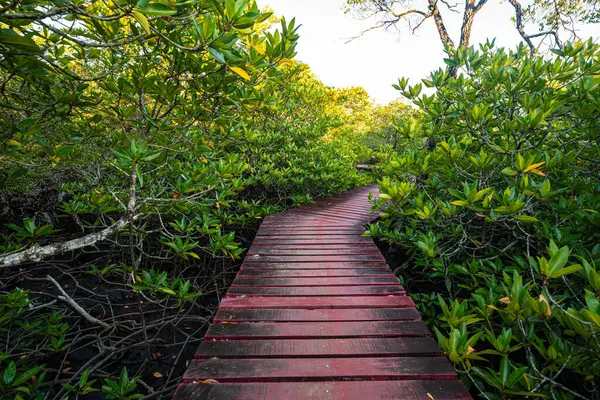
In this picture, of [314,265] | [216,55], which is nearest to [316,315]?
[314,265]

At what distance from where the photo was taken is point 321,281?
221 cm

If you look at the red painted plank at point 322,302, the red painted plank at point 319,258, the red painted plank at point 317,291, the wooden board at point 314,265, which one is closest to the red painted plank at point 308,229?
the red painted plank at point 319,258

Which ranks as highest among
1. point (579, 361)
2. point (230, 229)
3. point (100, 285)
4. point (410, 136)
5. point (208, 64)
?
point (208, 64)

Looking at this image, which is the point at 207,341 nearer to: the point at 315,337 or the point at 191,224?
the point at 315,337

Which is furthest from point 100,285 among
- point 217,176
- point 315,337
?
point 315,337

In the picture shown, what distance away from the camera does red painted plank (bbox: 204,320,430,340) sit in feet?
5.01

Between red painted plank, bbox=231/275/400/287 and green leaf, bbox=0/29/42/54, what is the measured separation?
176 cm

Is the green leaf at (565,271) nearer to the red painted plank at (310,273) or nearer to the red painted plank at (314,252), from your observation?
the red painted plank at (310,273)

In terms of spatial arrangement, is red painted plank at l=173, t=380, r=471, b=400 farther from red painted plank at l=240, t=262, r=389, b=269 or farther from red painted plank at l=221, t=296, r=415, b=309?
red painted plank at l=240, t=262, r=389, b=269

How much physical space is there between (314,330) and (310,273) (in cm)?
78

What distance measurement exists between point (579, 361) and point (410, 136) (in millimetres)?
1962

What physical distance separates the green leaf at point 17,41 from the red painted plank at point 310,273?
183 cm

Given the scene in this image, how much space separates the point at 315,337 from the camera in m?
1.53

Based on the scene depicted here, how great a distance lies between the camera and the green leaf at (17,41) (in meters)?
1.06
